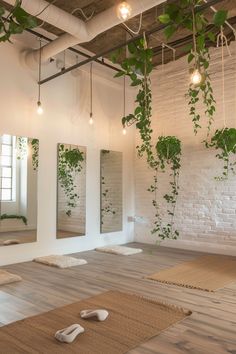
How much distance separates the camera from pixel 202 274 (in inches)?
157

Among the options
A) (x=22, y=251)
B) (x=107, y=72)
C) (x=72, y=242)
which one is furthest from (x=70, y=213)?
(x=107, y=72)

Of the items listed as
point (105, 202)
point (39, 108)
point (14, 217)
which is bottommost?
point (14, 217)

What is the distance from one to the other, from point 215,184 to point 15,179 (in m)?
3.32

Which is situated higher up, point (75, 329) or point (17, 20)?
point (17, 20)

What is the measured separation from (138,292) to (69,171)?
8.42 feet

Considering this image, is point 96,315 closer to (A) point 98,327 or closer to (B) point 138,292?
(A) point 98,327

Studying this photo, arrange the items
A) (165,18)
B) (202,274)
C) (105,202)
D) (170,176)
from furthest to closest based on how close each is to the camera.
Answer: (170,176) → (105,202) → (202,274) → (165,18)

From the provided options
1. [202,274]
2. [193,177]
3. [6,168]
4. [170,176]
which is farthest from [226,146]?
[6,168]

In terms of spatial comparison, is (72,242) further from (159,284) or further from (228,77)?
(228,77)

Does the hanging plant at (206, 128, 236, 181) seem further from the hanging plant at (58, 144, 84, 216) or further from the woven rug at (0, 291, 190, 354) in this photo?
the woven rug at (0, 291, 190, 354)

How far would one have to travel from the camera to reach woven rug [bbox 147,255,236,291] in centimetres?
356

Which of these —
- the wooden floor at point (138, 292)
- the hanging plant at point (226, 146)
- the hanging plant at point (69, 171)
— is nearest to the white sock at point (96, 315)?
the wooden floor at point (138, 292)

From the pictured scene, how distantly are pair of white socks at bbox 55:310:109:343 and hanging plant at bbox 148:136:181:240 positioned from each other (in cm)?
345

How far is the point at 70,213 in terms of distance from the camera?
520cm
